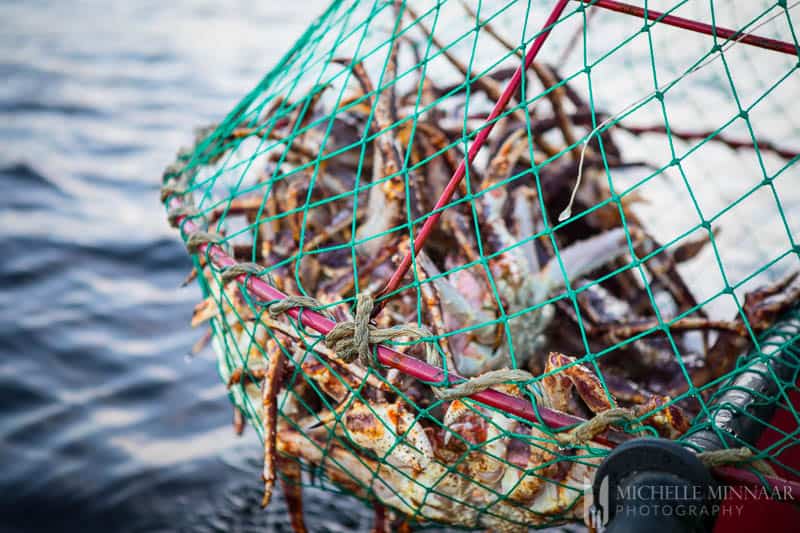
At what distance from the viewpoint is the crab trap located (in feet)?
3.23

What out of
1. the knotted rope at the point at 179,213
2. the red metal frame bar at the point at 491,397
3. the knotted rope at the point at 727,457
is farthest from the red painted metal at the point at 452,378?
the knotted rope at the point at 179,213

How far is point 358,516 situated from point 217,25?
5.92 m

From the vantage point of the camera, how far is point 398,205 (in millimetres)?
1510

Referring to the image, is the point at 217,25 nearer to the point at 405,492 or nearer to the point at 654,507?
the point at 405,492

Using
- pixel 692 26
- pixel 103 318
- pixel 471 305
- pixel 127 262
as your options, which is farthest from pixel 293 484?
pixel 127 262

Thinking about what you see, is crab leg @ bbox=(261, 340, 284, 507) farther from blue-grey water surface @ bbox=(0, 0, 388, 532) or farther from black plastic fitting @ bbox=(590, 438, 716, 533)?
blue-grey water surface @ bbox=(0, 0, 388, 532)

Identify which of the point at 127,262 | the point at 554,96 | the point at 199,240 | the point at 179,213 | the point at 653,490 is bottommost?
the point at 653,490

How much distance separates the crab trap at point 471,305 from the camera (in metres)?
0.98

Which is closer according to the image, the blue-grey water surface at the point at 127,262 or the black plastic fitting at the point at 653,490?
the black plastic fitting at the point at 653,490

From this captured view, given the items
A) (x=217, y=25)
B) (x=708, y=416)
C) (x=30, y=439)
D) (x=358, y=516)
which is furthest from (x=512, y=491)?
(x=217, y=25)

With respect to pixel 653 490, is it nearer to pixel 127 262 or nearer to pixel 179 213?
pixel 179 213

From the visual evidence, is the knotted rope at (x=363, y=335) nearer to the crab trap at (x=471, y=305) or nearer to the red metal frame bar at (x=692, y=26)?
the crab trap at (x=471, y=305)

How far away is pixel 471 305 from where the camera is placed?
1456mm

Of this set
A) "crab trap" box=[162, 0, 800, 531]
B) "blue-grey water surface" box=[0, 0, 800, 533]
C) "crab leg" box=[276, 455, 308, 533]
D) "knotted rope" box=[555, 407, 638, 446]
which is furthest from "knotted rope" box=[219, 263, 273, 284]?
"blue-grey water surface" box=[0, 0, 800, 533]
